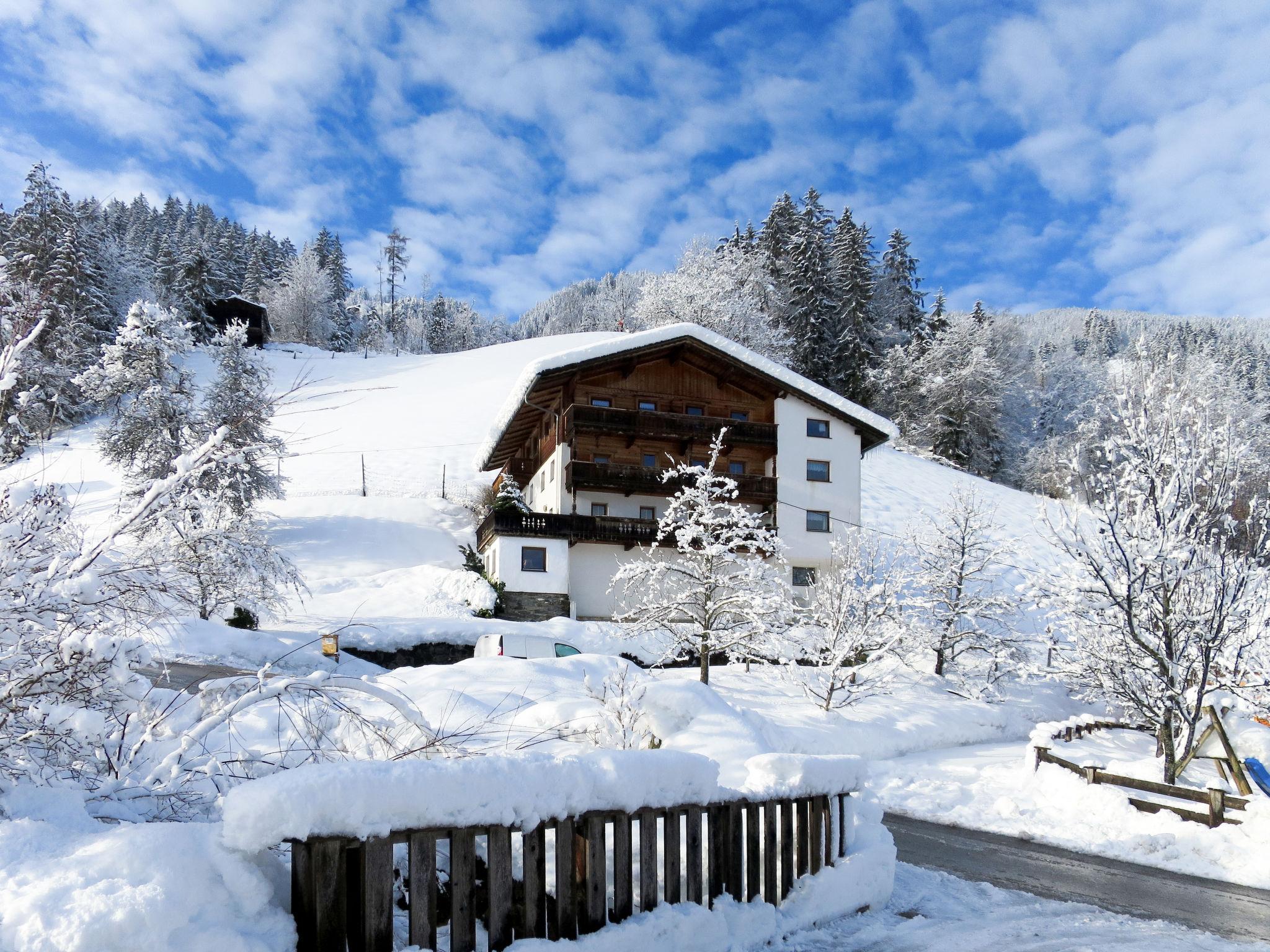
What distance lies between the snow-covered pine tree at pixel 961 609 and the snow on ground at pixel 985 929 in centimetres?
1945

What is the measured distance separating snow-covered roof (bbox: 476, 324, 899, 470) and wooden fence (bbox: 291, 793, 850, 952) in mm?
26040

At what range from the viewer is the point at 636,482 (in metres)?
32.5

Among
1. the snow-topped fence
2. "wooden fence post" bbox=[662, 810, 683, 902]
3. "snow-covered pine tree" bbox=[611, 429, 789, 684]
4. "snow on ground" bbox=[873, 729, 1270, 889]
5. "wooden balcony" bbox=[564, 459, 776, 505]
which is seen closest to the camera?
the snow-topped fence

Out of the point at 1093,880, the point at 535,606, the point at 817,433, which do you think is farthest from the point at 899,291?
the point at 1093,880

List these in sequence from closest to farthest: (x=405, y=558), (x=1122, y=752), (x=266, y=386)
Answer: (x=1122, y=752)
(x=405, y=558)
(x=266, y=386)

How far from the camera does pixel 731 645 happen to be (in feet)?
79.1

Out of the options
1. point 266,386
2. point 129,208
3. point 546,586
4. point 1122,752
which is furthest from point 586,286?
point 1122,752

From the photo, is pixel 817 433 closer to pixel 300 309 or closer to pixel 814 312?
pixel 814 312

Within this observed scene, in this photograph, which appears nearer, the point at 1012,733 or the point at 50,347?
the point at 50,347

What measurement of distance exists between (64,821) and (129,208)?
132 m

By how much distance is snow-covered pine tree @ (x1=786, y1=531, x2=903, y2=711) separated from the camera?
22.9 m

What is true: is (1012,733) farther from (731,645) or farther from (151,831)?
(151,831)

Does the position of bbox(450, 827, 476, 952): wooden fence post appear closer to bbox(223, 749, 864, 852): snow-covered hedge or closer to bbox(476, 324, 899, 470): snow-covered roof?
bbox(223, 749, 864, 852): snow-covered hedge

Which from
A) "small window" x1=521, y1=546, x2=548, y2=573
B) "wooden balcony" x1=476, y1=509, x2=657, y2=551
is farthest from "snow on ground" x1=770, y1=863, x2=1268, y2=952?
"small window" x1=521, y1=546, x2=548, y2=573
